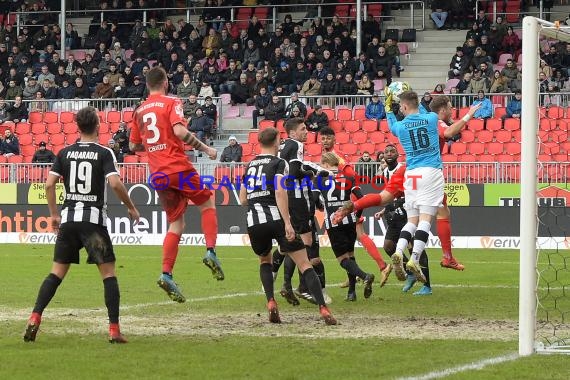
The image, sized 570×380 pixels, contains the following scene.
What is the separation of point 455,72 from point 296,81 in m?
4.84

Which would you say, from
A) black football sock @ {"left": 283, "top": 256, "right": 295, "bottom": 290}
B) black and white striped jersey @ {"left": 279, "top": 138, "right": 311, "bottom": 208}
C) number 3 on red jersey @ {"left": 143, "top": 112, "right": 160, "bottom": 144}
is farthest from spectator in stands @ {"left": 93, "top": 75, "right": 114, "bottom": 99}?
number 3 on red jersey @ {"left": 143, "top": 112, "right": 160, "bottom": 144}

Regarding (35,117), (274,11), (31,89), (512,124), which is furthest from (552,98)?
(31,89)

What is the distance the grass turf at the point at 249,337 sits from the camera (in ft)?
26.0

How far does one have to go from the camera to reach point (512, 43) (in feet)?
108

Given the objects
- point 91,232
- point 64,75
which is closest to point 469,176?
point 64,75

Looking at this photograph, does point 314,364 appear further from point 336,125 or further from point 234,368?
point 336,125

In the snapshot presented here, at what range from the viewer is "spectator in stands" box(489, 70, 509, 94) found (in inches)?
1182

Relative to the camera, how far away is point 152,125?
11.1m

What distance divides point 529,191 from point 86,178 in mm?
3796

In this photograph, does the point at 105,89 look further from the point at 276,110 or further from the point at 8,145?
the point at 276,110

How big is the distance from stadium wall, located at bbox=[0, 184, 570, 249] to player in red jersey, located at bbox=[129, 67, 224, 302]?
490 inches

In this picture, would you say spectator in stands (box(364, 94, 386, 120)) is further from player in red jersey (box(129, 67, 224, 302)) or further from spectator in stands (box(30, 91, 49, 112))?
player in red jersey (box(129, 67, 224, 302))

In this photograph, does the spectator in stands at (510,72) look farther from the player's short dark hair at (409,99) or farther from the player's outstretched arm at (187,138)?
the player's outstretched arm at (187,138)

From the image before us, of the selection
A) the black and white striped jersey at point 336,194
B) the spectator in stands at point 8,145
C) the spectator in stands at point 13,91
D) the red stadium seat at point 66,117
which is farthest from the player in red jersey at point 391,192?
the spectator in stands at point 13,91
